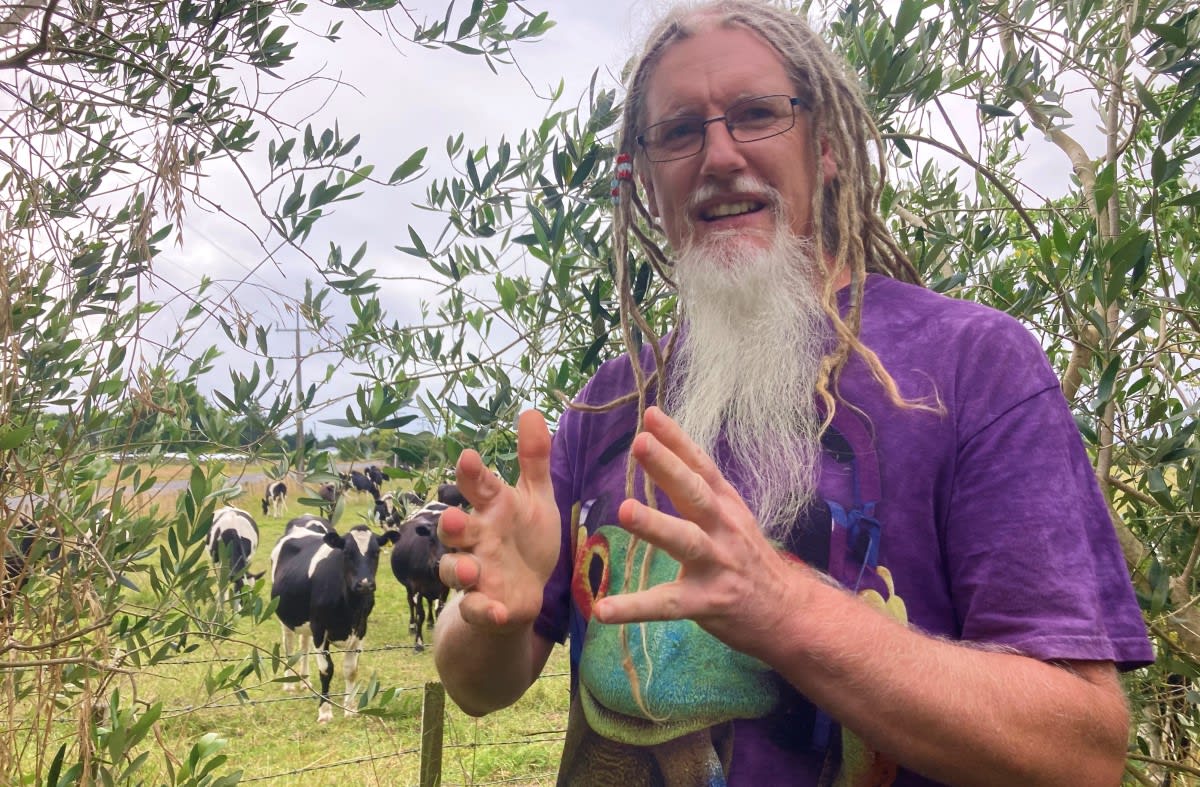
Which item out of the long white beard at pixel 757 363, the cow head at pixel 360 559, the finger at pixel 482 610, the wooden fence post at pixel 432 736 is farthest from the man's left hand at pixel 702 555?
the cow head at pixel 360 559

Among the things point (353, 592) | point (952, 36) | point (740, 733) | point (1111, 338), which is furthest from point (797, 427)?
point (353, 592)

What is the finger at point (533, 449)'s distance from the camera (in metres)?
1.26

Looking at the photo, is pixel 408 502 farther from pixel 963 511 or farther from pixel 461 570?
pixel 963 511

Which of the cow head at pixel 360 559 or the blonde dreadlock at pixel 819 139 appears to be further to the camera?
the cow head at pixel 360 559

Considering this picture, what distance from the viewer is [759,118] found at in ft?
5.85

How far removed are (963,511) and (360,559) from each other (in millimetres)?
8496

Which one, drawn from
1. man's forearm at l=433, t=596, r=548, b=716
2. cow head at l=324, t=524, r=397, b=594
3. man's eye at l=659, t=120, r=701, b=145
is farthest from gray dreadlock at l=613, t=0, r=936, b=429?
cow head at l=324, t=524, r=397, b=594

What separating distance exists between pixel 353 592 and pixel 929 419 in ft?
27.9

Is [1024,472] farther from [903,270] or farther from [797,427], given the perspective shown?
[903,270]

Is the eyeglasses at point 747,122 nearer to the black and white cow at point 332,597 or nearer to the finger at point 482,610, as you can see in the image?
the finger at point 482,610

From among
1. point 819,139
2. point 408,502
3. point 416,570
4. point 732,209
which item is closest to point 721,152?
point 732,209

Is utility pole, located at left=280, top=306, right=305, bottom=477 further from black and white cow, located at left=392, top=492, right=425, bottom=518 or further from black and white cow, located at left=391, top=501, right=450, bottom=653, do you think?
black and white cow, located at left=391, top=501, right=450, bottom=653

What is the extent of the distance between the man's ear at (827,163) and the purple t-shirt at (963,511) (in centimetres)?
44

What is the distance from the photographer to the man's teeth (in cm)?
181
